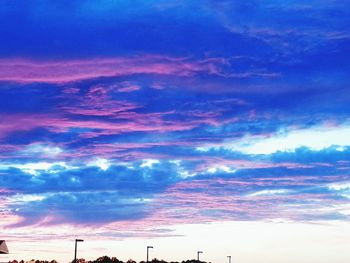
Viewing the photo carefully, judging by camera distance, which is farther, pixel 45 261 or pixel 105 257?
pixel 105 257

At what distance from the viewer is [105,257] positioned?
119 meters

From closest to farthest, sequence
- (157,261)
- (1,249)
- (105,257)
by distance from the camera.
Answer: (1,249)
(105,257)
(157,261)

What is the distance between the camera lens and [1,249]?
5856cm

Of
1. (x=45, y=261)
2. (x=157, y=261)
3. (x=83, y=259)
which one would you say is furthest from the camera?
(x=157, y=261)

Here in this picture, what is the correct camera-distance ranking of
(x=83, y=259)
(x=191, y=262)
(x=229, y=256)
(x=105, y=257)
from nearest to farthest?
(x=83, y=259)
(x=105, y=257)
(x=191, y=262)
(x=229, y=256)

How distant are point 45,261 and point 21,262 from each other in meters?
10.0

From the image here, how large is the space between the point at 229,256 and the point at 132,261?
7008 centimetres

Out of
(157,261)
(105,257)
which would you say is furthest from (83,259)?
(157,261)

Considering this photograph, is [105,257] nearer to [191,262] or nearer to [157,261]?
[157,261]

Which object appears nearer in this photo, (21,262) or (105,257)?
(21,262)

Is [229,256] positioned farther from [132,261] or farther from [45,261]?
[45,261]

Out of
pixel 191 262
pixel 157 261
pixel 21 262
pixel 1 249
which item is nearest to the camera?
pixel 1 249

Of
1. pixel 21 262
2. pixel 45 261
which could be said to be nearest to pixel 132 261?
pixel 45 261

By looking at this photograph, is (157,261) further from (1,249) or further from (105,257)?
(1,249)
